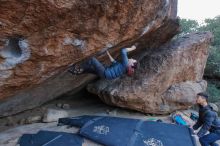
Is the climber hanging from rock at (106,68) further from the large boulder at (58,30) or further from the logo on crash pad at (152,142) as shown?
the logo on crash pad at (152,142)

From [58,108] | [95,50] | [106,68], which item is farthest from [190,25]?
[95,50]

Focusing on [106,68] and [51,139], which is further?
[106,68]

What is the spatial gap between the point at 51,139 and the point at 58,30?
301cm

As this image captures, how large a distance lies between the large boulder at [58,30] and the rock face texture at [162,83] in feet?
7.62

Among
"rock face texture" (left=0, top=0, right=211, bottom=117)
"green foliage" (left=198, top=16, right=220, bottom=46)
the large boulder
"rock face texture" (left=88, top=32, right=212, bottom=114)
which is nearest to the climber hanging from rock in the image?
"rock face texture" (left=0, top=0, right=211, bottom=117)

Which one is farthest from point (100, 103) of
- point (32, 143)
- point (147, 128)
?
point (32, 143)

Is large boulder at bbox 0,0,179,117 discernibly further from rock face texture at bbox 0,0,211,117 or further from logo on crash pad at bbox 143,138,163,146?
logo on crash pad at bbox 143,138,163,146

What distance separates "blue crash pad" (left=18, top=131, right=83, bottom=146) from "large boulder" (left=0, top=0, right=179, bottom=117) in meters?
1.56

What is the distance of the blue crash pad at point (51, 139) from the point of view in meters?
6.18

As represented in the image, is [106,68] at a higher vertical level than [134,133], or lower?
higher

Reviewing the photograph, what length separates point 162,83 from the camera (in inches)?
336

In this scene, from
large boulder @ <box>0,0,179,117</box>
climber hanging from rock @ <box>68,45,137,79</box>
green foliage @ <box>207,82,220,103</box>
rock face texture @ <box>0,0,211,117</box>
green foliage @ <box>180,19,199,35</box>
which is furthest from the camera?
green foliage @ <box>180,19,199,35</box>

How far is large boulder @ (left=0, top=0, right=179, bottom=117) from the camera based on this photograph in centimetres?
407

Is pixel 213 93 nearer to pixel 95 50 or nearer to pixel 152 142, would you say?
pixel 152 142
